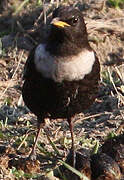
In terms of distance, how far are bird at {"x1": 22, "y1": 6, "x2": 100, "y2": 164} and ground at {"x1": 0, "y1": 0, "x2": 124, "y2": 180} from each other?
1.44 feet

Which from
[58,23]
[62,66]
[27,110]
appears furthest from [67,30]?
[27,110]

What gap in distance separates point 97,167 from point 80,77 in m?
0.70

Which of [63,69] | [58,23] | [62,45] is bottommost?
[63,69]

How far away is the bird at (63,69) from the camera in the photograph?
4379 millimetres

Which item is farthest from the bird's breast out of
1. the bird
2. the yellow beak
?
the yellow beak

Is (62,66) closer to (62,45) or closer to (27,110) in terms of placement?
(62,45)

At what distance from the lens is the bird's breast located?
172 inches

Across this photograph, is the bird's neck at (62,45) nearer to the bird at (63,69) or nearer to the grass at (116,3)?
the bird at (63,69)

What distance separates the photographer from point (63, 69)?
4367 mm

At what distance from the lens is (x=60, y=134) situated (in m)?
5.34

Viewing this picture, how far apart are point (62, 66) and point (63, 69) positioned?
0.02m

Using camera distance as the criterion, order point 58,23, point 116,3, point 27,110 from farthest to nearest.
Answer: point 116,3, point 27,110, point 58,23

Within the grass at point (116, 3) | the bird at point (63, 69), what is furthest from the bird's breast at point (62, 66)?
the grass at point (116, 3)

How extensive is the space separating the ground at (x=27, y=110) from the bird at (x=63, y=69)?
439 millimetres
